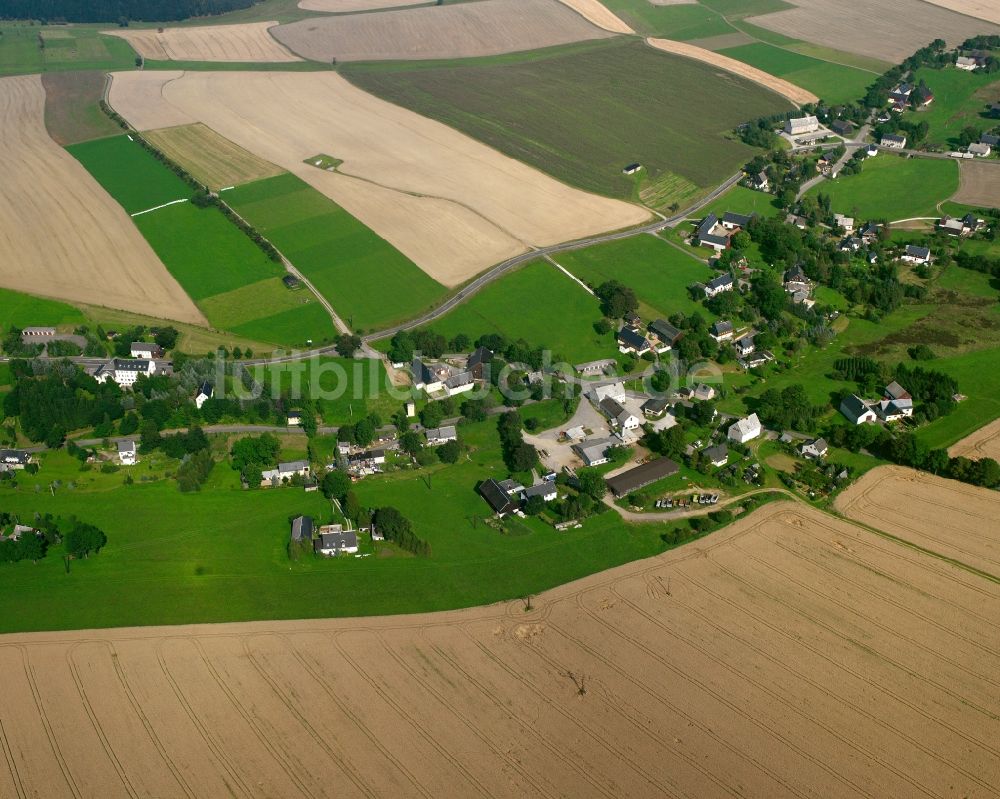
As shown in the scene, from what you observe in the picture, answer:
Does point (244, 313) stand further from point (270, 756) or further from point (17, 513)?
point (270, 756)

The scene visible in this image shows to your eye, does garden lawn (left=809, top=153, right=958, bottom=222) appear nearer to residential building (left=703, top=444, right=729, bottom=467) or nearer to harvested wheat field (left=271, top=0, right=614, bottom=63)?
residential building (left=703, top=444, right=729, bottom=467)

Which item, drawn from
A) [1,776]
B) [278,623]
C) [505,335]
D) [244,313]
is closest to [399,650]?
[278,623]

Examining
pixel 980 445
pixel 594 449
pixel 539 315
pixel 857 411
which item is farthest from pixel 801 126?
pixel 594 449

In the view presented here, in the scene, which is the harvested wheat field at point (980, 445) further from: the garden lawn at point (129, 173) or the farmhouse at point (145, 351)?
the garden lawn at point (129, 173)

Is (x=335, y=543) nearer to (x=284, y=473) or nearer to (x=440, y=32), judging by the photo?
(x=284, y=473)

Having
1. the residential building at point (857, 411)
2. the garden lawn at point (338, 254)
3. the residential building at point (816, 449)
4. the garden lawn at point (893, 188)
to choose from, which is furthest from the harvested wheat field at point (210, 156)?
the residential building at point (816, 449)

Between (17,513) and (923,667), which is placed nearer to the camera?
(923,667)
